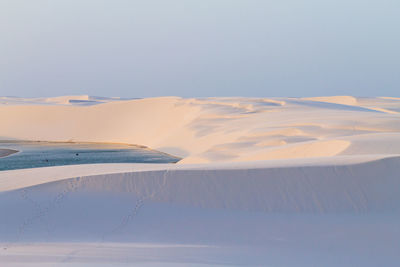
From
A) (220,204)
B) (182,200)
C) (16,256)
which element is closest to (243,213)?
(220,204)

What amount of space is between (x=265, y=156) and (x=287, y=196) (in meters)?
4.67

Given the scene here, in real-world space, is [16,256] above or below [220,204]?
below

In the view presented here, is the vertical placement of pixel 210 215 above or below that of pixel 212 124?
below

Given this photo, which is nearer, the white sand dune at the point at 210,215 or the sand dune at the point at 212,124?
the white sand dune at the point at 210,215

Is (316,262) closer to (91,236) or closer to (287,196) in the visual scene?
(287,196)

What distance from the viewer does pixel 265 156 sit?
11227mm

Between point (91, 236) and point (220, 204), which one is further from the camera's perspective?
point (220, 204)

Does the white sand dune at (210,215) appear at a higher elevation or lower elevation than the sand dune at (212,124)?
lower

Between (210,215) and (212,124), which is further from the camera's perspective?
(212,124)

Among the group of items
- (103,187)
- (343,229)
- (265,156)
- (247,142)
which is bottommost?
(343,229)

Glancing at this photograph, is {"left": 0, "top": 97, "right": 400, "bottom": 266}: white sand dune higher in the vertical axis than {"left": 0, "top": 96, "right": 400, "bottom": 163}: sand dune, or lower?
lower

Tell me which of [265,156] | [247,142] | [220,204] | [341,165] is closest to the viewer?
[220,204]

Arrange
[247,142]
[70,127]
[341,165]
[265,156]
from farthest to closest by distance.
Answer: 1. [70,127]
2. [247,142]
3. [265,156]
4. [341,165]

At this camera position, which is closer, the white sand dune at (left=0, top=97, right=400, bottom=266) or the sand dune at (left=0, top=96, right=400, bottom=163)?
the white sand dune at (left=0, top=97, right=400, bottom=266)
